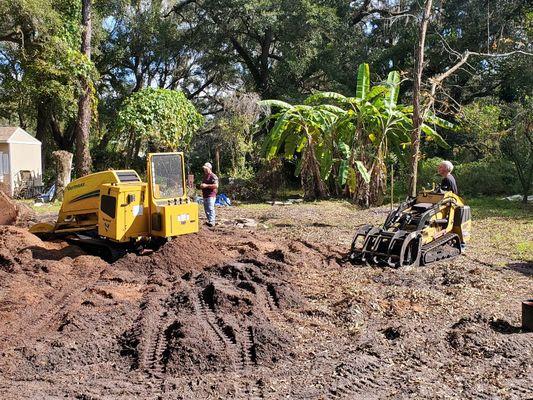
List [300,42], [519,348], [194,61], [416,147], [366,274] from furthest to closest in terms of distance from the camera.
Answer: [194,61], [300,42], [416,147], [366,274], [519,348]

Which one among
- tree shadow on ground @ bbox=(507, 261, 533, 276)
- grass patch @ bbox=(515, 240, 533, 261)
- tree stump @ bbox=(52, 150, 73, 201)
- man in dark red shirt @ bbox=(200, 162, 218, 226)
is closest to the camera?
tree shadow on ground @ bbox=(507, 261, 533, 276)

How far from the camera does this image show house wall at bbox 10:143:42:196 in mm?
23719

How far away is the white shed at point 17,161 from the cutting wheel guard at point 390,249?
1796 centimetres

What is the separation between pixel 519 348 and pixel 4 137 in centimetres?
2311

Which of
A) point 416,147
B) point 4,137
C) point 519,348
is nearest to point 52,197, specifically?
point 4,137

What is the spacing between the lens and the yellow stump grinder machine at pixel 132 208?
8.94 m

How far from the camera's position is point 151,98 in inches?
818

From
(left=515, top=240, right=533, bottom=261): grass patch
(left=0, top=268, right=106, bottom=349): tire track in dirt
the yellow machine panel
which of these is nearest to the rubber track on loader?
(left=515, top=240, right=533, bottom=261): grass patch

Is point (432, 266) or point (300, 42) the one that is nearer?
point (432, 266)

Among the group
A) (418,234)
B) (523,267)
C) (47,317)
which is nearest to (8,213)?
(47,317)

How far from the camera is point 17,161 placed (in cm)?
2412

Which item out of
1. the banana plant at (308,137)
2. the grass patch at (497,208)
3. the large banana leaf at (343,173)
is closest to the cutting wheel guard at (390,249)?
the grass patch at (497,208)

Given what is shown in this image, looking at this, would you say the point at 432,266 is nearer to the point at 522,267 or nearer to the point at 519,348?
the point at 522,267

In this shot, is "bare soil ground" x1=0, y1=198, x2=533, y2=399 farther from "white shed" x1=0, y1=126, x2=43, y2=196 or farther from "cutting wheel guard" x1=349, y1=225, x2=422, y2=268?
"white shed" x1=0, y1=126, x2=43, y2=196
